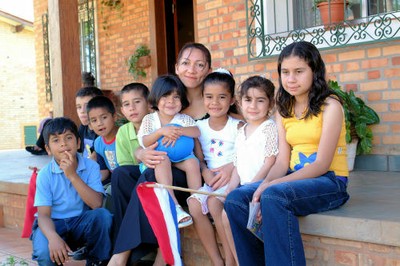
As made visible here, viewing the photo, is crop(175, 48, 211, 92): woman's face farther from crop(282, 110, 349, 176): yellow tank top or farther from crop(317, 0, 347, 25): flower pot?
crop(317, 0, 347, 25): flower pot

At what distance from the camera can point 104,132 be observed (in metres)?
4.12

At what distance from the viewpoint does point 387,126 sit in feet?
14.7

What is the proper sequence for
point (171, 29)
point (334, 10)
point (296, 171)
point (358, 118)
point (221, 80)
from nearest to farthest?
point (296, 171), point (221, 80), point (358, 118), point (334, 10), point (171, 29)

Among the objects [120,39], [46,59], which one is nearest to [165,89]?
[120,39]

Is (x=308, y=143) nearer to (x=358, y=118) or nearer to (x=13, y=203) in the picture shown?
(x=358, y=118)

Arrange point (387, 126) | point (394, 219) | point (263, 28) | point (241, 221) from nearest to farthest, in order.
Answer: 1. point (394, 219)
2. point (241, 221)
3. point (387, 126)
4. point (263, 28)

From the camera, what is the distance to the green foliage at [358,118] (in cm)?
441

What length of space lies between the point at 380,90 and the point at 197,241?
2.15 meters

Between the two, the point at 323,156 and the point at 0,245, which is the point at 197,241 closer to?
the point at 323,156

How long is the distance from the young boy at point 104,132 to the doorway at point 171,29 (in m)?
4.23

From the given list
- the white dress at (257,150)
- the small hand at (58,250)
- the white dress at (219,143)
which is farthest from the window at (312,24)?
the small hand at (58,250)

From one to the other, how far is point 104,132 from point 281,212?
1.99m

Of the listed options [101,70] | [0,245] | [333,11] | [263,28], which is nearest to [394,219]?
[333,11]

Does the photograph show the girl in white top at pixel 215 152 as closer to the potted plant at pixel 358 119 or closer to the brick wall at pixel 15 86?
the potted plant at pixel 358 119
